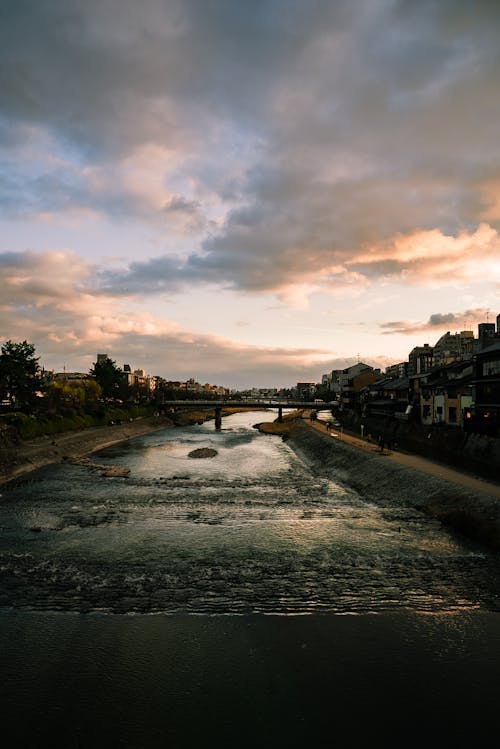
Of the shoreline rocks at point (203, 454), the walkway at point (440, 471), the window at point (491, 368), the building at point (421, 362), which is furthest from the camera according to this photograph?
the building at point (421, 362)

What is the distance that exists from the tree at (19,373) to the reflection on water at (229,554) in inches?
1264

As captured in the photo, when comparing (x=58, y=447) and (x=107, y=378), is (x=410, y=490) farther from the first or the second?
(x=107, y=378)

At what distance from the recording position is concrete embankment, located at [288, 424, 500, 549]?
2480 cm

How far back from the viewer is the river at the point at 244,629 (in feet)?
35.0

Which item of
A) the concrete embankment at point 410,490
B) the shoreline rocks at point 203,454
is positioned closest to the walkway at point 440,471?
the concrete embankment at point 410,490

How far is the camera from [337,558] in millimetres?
20922

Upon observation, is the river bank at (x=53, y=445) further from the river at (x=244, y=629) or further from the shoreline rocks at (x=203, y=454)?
the river at (x=244, y=629)

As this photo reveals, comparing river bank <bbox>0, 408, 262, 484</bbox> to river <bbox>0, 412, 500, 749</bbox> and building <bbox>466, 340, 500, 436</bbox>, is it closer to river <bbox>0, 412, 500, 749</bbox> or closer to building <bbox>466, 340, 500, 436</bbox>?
river <bbox>0, 412, 500, 749</bbox>

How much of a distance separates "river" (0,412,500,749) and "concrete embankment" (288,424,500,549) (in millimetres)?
1601

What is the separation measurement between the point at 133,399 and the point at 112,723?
121 metres

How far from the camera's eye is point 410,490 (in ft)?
110

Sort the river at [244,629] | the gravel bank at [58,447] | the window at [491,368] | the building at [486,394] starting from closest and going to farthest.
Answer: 1. the river at [244,629]
2. the building at [486,394]
3. the gravel bank at [58,447]
4. the window at [491,368]

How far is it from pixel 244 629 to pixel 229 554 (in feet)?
22.7

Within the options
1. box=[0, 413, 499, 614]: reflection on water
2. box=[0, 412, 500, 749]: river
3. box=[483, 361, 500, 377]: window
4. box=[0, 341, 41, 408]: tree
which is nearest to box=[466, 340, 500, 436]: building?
box=[483, 361, 500, 377]: window
